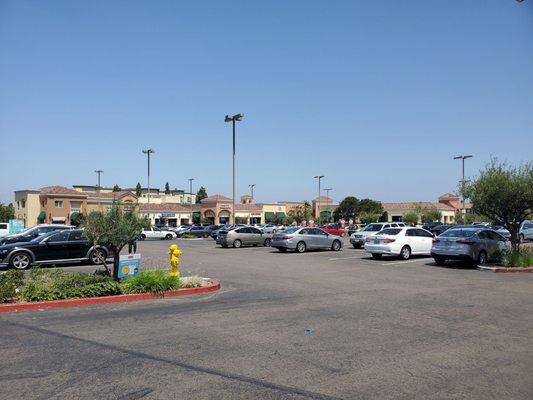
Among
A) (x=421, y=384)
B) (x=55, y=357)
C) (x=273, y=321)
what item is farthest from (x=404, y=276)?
(x=55, y=357)

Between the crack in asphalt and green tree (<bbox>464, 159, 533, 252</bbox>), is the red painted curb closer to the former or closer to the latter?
the crack in asphalt

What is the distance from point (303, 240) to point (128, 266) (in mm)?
16084

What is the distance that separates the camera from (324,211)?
107m

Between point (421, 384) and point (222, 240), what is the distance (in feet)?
90.4

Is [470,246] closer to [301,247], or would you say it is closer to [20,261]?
[301,247]

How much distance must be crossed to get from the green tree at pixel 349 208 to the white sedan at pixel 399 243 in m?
73.3

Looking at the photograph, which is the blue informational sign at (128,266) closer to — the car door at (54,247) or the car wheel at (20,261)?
the car wheel at (20,261)

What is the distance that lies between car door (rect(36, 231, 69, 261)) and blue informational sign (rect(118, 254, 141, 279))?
8.31 m

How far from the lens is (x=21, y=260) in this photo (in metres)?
18.9

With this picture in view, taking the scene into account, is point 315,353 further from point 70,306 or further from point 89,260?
point 89,260

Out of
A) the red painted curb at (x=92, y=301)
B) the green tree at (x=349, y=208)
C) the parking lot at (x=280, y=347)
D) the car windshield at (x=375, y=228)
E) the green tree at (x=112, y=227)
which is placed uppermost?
the green tree at (x=349, y=208)

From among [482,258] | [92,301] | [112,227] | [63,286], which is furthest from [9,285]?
[482,258]

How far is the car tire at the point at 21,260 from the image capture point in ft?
61.2

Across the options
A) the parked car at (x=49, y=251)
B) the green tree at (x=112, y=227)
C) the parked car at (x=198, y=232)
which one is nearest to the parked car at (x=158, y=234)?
the parked car at (x=198, y=232)
